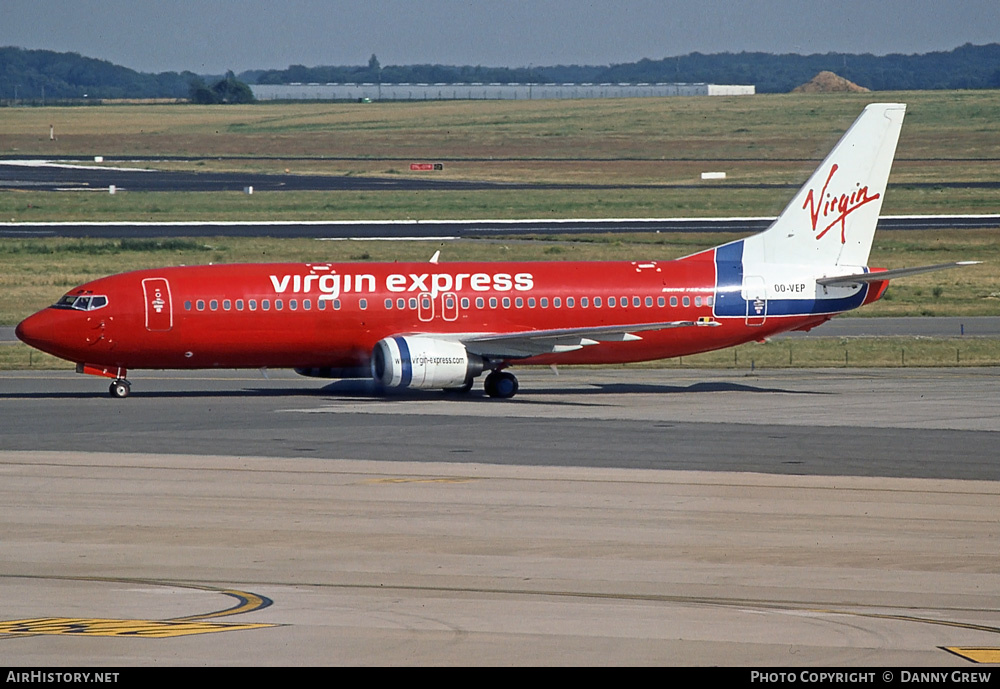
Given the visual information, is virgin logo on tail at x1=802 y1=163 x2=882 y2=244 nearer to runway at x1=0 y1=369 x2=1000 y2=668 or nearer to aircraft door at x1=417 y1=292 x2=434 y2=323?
runway at x1=0 y1=369 x2=1000 y2=668

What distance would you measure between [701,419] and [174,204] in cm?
9214

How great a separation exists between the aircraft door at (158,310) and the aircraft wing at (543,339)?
8.38m

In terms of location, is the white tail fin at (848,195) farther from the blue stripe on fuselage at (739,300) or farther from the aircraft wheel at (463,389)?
the aircraft wheel at (463,389)

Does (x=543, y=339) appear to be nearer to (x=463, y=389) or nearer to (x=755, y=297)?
(x=463, y=389)

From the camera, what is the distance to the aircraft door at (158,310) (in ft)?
145

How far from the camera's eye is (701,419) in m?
40.1

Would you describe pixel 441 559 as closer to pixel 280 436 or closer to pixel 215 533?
pixel 215 533

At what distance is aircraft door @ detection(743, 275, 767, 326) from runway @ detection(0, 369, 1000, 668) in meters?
3.75

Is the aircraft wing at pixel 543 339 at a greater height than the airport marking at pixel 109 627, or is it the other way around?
the aircraft wing at pixel 543 339

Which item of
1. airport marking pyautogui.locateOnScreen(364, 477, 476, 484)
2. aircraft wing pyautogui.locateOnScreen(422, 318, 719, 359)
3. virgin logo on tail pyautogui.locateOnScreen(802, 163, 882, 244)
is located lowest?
airport marking pyautogui.locateOnScreen(364, 477, 476, 484)

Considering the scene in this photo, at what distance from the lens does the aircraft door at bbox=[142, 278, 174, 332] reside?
4416 cm

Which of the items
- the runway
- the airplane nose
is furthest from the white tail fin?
the airplane nose

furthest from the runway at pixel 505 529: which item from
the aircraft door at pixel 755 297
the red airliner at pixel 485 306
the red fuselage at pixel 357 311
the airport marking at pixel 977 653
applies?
the aircraft door at pixel 755 297

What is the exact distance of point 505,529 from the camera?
25297mm
